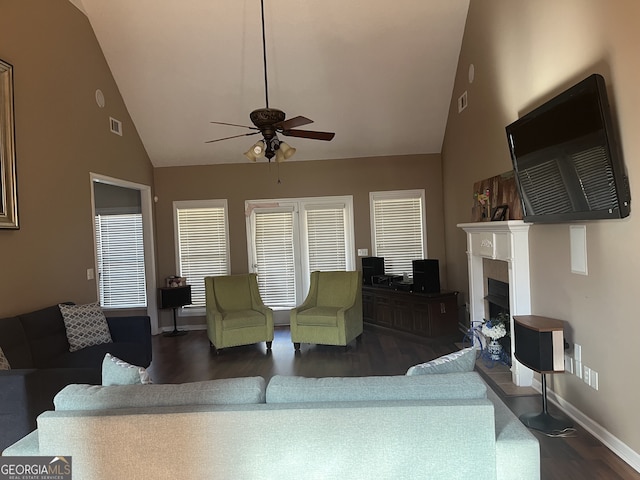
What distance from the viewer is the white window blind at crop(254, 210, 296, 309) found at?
7312 mm

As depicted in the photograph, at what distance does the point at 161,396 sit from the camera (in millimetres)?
1795

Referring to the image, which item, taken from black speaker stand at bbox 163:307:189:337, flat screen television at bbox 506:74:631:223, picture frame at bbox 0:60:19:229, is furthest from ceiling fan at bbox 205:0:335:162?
black speaker stand at bbox 163:307:189:337

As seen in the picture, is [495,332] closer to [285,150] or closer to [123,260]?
[285,150]

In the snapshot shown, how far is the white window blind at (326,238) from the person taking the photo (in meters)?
7.25

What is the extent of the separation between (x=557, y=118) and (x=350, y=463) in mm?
2736

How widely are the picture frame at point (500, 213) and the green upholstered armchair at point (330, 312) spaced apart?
212 cm

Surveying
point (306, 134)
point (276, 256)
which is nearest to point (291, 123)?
point (306, 134)

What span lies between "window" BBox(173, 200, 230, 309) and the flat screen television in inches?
200

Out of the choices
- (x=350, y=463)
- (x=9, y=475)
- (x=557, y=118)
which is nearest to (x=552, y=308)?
(x=557, y=118)

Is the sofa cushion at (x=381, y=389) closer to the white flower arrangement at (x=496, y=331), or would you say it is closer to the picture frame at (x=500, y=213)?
the white flower arrangement at (x=496, y=331)

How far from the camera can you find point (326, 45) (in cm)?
535

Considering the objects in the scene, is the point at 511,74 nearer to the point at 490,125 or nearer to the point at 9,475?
the point at 490,125

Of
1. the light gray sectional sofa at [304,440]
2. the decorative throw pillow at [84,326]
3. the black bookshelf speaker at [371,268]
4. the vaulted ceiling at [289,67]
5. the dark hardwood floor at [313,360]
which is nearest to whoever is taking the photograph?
the light gray sectional sofa at [304,440]

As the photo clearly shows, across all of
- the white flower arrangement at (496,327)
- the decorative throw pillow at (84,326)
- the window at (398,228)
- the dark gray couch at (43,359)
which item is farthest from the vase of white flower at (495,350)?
the decorative throw pillow at (84,326)
